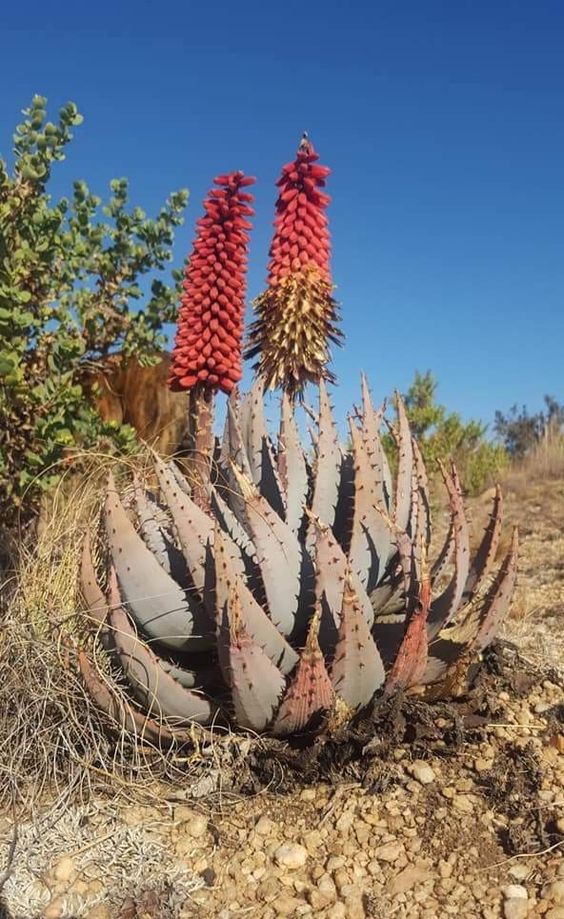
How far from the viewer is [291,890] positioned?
7.52ft

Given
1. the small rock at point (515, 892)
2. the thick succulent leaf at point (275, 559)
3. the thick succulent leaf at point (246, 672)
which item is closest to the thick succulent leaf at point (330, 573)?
the thick succulent leaf at point (275, 559)

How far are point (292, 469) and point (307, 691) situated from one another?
100cm

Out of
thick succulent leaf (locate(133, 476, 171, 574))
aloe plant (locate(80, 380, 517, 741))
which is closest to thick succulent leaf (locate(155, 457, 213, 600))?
aloe plant (locate(80, 380, 517, 741))

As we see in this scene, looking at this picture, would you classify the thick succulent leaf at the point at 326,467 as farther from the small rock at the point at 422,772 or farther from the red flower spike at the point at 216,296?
the small rock at the point at 422,772

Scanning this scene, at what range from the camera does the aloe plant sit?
2.51 metres

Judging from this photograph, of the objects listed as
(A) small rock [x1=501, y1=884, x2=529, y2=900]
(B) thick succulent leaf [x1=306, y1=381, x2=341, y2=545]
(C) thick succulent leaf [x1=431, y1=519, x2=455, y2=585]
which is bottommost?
(A) small rock [x1=501, y1=884, x2=529, y2=900]

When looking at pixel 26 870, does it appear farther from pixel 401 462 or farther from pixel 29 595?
pixel 401 462

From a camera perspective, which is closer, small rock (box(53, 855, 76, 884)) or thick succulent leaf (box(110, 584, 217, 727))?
small rock (box(53, 855, 76, 884))

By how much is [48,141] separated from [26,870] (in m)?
3.18

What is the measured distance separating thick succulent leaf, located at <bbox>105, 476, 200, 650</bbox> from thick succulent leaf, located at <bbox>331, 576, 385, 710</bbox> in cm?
55

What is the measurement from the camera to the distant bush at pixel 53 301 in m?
3.91

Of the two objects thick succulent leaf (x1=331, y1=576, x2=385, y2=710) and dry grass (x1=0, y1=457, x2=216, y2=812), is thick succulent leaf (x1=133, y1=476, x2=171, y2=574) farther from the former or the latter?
thick succulent leaf (x1=331, y1=576, x2=385, y2=710)

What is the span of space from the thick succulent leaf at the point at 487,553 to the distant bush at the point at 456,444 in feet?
28.9

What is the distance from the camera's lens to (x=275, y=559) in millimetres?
2707
